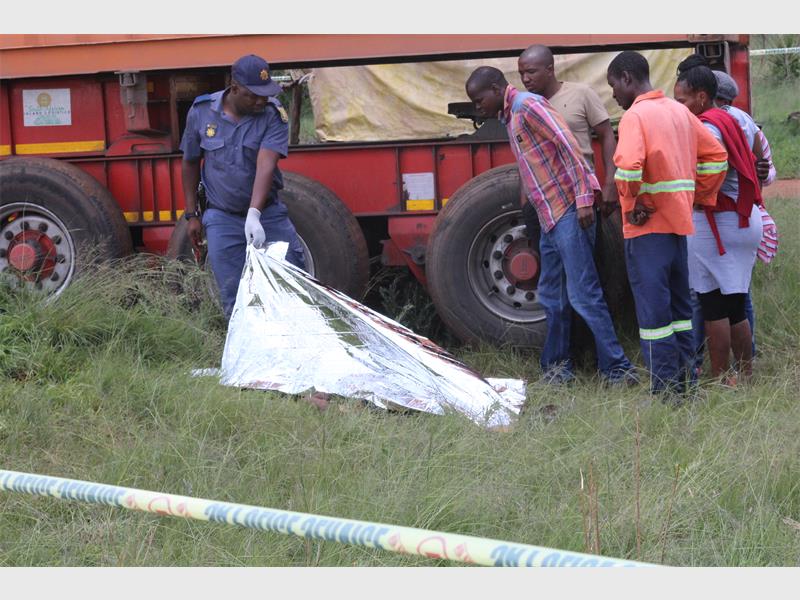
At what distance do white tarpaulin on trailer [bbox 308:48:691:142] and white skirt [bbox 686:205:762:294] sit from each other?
3.79 m

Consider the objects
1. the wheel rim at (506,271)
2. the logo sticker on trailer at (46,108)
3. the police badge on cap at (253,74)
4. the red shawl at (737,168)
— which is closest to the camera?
the red shawl at (737,168)

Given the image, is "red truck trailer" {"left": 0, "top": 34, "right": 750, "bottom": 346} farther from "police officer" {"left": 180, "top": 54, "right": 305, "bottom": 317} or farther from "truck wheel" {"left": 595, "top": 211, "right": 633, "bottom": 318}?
"police officer" {"left": 180, "top": 54, "right": 305, "bottom": 317}

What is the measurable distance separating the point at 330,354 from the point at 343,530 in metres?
2.67

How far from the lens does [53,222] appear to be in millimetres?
6562

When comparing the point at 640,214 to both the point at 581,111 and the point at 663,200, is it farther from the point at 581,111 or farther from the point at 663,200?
the point at 581,111

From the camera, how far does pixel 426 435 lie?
4367 mm

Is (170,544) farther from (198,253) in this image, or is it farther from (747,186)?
(747,186)

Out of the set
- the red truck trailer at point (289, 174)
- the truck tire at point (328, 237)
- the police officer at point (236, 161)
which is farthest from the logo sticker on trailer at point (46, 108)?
the police officer at point (236, 161)

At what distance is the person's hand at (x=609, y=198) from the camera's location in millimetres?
5520

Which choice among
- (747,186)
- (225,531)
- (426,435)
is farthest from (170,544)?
(747,186)

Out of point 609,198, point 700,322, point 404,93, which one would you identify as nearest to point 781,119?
point 404,93

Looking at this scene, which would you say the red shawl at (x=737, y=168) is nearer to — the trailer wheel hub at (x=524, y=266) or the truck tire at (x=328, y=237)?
the trailer wheel hub at (x=524, y=266)

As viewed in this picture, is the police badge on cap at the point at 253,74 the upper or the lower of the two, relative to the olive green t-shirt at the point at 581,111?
upper

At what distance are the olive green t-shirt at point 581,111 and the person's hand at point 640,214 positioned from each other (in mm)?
701
